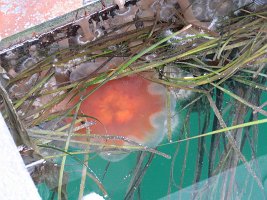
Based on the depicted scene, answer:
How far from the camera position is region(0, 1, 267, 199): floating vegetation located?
1.64 metres

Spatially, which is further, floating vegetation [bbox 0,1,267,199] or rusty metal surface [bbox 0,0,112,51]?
floating vegetation [bbox 0,1,267,199]

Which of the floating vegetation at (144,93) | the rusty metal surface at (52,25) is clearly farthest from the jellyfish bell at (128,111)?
the rusty metal surface at (52,25)

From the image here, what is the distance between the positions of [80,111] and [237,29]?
1.91 ft

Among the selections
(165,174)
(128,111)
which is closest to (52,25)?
(128,111)

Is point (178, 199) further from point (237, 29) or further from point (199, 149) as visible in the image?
point (237, 29)

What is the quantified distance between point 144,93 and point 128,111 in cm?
8

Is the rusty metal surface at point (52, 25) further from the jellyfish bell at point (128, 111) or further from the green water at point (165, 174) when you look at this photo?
the green water at point (165, 174)

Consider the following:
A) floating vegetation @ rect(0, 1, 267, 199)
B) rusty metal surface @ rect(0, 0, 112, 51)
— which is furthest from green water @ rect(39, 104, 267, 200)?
rusty metal surface @ rect(0, 0, 112, 51)

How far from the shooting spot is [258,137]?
1932mm

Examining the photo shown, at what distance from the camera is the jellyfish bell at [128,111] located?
176 cm

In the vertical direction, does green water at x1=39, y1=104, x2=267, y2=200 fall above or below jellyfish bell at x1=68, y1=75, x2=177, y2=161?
below

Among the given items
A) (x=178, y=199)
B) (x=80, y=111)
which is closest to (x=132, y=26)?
(x=80, y=111)

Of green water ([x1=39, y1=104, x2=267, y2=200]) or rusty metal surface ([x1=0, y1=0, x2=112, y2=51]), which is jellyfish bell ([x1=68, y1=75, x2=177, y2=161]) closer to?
green water ([x1=39, y1=104, x2=267, y2=200])

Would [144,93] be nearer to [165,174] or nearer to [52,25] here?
[165,174]
